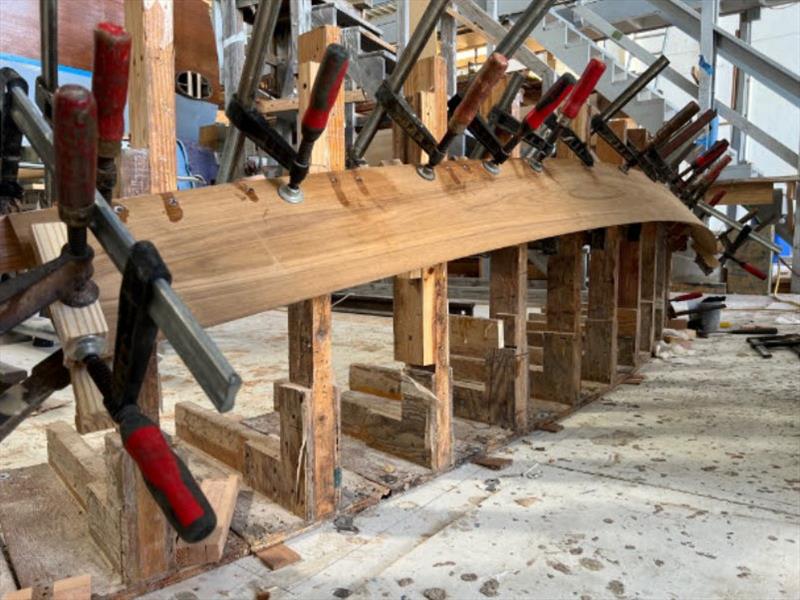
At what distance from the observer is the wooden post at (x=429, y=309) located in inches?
63.1

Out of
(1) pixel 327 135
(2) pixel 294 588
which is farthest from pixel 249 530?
(1) pixel 327 135

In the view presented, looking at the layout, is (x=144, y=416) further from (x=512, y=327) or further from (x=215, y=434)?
(x=512, y=327)

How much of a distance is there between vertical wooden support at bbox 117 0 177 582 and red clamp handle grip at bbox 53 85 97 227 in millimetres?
509

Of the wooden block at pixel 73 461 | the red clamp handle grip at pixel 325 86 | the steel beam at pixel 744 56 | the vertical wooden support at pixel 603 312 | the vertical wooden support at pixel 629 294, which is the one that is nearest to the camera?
the red clamp handle grip at pixel 325 86

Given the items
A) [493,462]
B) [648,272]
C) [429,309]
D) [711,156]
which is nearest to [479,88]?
[429,309]

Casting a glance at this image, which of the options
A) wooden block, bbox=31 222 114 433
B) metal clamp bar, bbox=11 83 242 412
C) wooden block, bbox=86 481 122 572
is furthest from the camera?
wooden block, bbox=86 481 122 572

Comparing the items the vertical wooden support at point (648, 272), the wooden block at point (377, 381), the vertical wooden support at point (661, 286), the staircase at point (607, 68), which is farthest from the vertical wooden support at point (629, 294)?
the staircase at point (607, 68)

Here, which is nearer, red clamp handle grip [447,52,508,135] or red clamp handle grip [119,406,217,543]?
red clamp handle grip [119,406,217,543]

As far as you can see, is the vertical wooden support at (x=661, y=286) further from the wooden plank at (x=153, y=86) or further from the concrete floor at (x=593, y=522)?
the wooden plank at (x=153, y=86)

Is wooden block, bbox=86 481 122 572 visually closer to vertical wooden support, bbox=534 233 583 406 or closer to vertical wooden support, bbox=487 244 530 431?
vertical wooden support, bbox=487 244 530 431

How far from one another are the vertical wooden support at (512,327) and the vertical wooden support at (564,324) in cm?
32

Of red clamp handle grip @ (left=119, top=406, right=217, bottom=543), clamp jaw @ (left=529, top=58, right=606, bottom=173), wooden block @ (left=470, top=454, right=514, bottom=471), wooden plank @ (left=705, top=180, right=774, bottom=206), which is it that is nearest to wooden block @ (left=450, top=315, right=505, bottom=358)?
wooden block @ (left=470, top=454, right=514, bottom=471)

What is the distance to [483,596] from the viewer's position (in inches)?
45.1

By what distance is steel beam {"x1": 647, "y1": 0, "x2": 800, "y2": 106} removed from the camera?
479 centimetres
